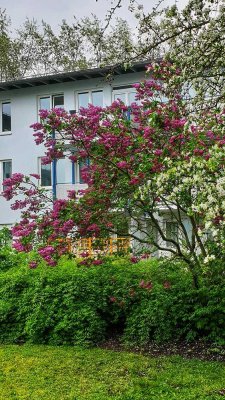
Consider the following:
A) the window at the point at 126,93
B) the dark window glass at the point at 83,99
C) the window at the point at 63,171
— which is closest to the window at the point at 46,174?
the window at the point at 63,171

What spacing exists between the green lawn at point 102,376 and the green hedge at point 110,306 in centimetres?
56

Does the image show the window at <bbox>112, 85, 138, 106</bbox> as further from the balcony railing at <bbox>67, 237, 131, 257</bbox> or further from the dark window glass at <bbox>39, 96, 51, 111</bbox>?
the balcony railing at <bbox>67, 237, 131, 257</bbox>

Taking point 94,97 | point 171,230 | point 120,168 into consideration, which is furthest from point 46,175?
point 120,168

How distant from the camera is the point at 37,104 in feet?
85.2

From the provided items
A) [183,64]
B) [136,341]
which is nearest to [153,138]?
[183,64]

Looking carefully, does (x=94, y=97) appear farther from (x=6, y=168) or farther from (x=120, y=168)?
(x=120, y=168)

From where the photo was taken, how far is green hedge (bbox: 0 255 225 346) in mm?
8719

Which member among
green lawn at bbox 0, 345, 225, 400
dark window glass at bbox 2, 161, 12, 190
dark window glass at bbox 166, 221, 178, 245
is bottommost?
green lawn at bbox 0, 345, 225, 400

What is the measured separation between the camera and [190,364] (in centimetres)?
764

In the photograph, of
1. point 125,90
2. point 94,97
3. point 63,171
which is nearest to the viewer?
point 125,90

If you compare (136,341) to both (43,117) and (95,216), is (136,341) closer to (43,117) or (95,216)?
(95,216)

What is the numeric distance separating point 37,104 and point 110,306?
18103mm

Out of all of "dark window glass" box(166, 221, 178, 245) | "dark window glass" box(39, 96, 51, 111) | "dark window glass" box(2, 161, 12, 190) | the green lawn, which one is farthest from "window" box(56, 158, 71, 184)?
the green lawn

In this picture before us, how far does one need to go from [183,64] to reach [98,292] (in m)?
3.92
